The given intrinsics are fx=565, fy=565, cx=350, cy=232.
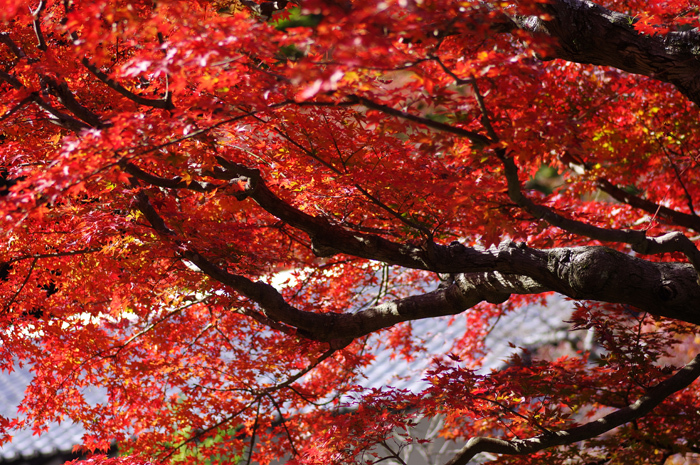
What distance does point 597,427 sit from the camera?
3525mm

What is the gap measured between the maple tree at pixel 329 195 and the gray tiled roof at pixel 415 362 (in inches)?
90.5

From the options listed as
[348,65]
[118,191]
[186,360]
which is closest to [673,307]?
[348,65]

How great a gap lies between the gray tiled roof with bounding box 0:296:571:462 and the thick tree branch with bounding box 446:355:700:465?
3.43m

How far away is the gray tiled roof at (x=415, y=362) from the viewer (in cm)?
702

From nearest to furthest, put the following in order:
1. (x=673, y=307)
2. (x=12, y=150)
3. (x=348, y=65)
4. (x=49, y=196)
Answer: (x=348, y=65)
(x=49, y=196)
(x=673, y=307)
(x=12, y=150)

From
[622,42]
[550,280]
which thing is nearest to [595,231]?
[550,280]

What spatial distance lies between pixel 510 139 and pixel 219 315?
12.0 ft

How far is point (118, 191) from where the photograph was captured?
13.0 feet

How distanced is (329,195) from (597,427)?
86.9 inches

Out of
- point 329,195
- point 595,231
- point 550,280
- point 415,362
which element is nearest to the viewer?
point 595,231

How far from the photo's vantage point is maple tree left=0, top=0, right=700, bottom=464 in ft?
7.67

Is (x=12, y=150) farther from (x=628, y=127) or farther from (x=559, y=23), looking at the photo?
(x=628, y=127)

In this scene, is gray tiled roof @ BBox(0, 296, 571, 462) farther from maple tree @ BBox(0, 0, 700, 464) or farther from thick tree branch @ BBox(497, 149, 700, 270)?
thick tree branch @ BBox(497, 149, 700, 270)

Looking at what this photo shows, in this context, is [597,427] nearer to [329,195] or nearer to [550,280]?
[550,280]
